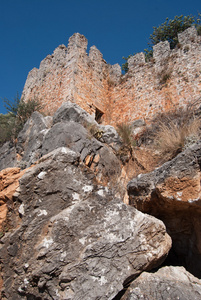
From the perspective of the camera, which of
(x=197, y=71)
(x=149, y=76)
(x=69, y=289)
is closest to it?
(x=69, y=289)

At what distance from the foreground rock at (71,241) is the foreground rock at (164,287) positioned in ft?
0.37

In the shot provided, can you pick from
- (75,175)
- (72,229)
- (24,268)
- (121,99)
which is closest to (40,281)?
(24,268)

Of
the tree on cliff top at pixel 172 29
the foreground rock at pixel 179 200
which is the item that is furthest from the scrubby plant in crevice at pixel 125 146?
the tree on cliff top at pixel 172 29

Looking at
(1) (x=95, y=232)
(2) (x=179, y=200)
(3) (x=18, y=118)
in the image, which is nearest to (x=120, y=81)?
(3) (x=18, y=118)

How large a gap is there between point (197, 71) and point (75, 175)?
7421 millimetres

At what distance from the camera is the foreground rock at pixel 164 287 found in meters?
2.37

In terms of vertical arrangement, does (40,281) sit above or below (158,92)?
below

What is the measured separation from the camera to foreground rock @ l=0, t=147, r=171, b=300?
2446 millimetres

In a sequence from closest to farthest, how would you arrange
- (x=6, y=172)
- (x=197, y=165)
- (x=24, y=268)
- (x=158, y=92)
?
(x=24, y=268), (x=197, y=165), (x=6, y=172), (x=158, y=92)

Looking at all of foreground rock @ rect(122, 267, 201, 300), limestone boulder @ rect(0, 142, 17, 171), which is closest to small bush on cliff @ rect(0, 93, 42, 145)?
limestone boulder @ rect(0, 142, 17, 171)

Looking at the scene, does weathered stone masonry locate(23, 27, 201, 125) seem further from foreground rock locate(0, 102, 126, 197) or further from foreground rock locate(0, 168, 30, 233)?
foreground rock locate(0, 168, 30, 233)

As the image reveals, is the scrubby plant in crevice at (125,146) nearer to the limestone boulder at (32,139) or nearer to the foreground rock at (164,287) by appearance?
the limestone boulder at (32,139)

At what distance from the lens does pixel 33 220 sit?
2.88m

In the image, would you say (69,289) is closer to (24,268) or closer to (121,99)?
(24,268)
